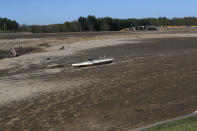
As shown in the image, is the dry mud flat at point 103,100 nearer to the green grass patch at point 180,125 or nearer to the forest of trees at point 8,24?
the green grass patch at point 180,125

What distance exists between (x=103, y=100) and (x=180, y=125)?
475 centimetres

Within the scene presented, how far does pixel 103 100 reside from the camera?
10570mm

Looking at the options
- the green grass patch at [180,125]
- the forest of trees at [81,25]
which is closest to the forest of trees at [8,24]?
the forest of trees at [81,25]

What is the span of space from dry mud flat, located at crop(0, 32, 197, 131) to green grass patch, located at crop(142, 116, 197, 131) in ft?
4.69

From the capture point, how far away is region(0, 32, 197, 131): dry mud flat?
830 centimetres

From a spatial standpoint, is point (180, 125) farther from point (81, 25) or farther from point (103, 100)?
point (81, 25)

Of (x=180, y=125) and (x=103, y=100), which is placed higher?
(x=180, y=125)

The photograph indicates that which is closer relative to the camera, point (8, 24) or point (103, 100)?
point (103, 100)

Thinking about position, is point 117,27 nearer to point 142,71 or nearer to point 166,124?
point 142,71

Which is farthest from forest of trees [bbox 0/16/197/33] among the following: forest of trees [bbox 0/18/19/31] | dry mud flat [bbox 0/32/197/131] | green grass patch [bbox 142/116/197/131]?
green grass patch [bbox 142/116/197/131]

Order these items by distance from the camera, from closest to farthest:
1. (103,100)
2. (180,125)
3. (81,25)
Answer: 1. (180,125)
2. (103,100)
3. (81,25)

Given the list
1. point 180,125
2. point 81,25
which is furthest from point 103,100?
point 81,25

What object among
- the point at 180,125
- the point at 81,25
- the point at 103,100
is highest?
the point at 81,25

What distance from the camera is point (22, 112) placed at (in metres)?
9.53
